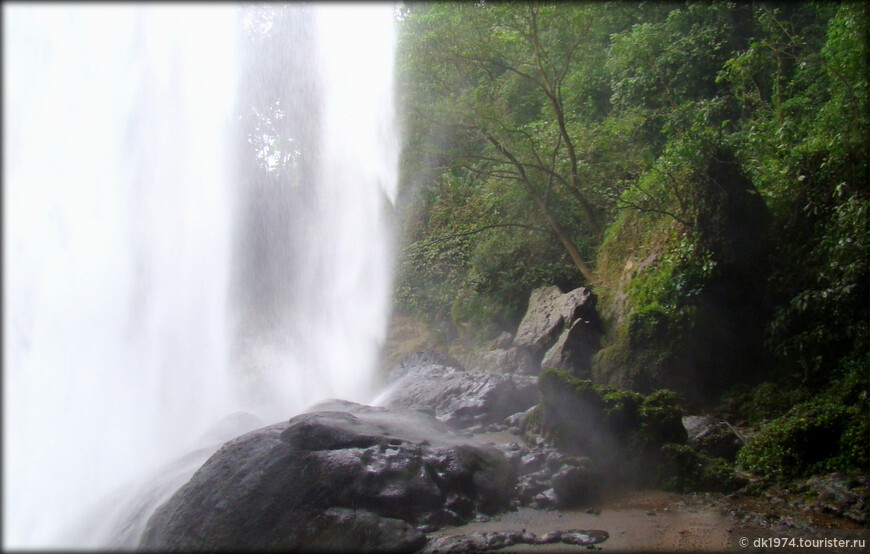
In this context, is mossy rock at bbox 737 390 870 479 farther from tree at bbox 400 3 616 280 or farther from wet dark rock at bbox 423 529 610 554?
tree at bbox 400 3 616 280

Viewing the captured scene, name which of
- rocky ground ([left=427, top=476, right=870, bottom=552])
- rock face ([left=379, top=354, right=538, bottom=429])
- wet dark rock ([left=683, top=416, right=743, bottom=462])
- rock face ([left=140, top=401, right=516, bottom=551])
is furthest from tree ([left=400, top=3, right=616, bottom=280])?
rock face ([left=140, top=401, right=516, bottom=551])

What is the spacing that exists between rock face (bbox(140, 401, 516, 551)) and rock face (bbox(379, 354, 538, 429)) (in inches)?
73.6

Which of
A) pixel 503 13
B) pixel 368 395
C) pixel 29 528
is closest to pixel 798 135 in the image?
pixel 503 13

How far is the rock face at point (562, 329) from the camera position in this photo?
9.38 m

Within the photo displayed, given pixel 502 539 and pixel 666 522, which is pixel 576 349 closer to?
pixel 666 522

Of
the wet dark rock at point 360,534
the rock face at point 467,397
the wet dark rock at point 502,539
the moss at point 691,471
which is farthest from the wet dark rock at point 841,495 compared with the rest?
the wet dark rock at point 360,534

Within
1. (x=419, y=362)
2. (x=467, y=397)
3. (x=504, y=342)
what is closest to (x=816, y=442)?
(x=467, y=397)

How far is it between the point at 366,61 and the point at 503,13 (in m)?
3.66

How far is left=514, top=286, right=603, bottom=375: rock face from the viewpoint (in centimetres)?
938

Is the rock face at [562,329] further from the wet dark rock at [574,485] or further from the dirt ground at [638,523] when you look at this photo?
the dirt ground at [638,523]

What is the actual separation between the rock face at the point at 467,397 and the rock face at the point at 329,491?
73.6 inches

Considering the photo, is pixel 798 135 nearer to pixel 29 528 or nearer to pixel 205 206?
pixel 205 206

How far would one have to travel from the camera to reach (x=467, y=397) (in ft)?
27.6

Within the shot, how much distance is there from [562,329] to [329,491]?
613 centimetres
